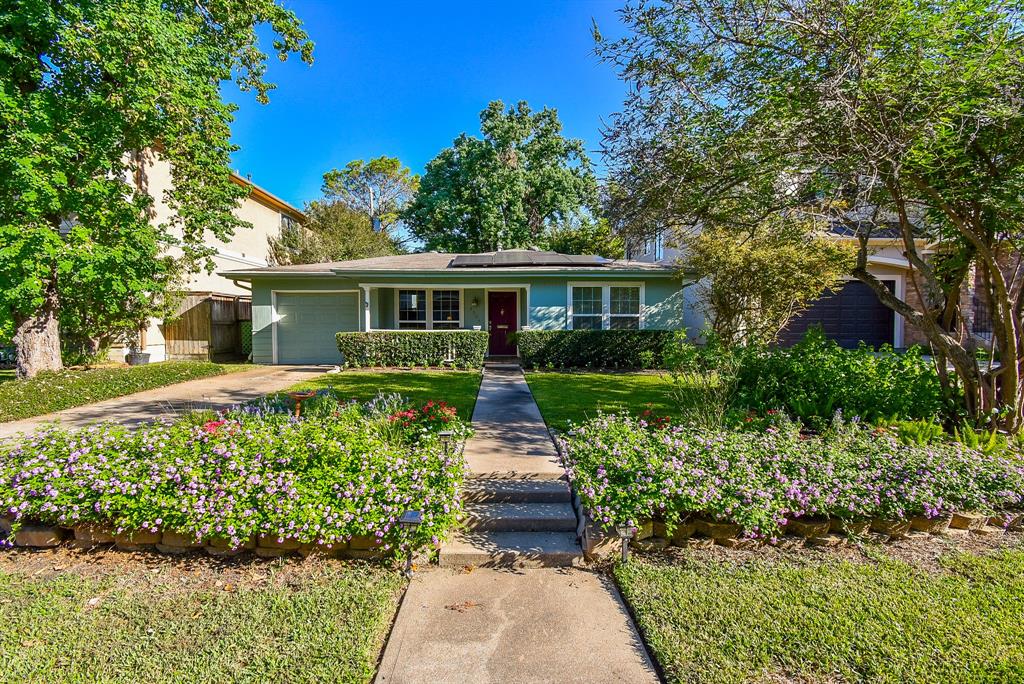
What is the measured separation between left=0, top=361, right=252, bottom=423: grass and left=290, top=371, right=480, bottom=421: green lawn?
2.96m

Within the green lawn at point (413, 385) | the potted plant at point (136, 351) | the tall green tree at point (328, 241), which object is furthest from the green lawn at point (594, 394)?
the tall green tree at point (328, 241)

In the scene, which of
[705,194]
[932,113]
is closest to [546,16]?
[705,194]

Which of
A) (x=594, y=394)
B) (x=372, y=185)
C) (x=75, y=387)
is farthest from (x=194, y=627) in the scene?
(x=372, y=185)

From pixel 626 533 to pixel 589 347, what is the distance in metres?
8.81

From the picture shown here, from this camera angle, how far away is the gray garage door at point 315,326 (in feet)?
45.5

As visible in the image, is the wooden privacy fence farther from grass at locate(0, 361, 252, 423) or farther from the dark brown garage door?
the dark brown garage door

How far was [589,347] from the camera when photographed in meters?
11.7

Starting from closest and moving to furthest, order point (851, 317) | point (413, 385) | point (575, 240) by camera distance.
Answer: point (413, 385) → point (851, 317) → point (575, 240)

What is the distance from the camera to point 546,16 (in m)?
7.62

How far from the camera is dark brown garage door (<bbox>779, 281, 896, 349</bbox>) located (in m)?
13.5

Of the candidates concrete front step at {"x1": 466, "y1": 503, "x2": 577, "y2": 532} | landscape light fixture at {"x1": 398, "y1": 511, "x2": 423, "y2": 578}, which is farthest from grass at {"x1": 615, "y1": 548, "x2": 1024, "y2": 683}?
landscape light fixture at {"x1": 398, "y1": 511, "x2": 423, "y2": 578}

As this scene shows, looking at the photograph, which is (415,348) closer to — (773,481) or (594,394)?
(594,394)

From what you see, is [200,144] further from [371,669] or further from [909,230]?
[909,230]

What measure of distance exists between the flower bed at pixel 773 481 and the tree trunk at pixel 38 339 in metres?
12.0
